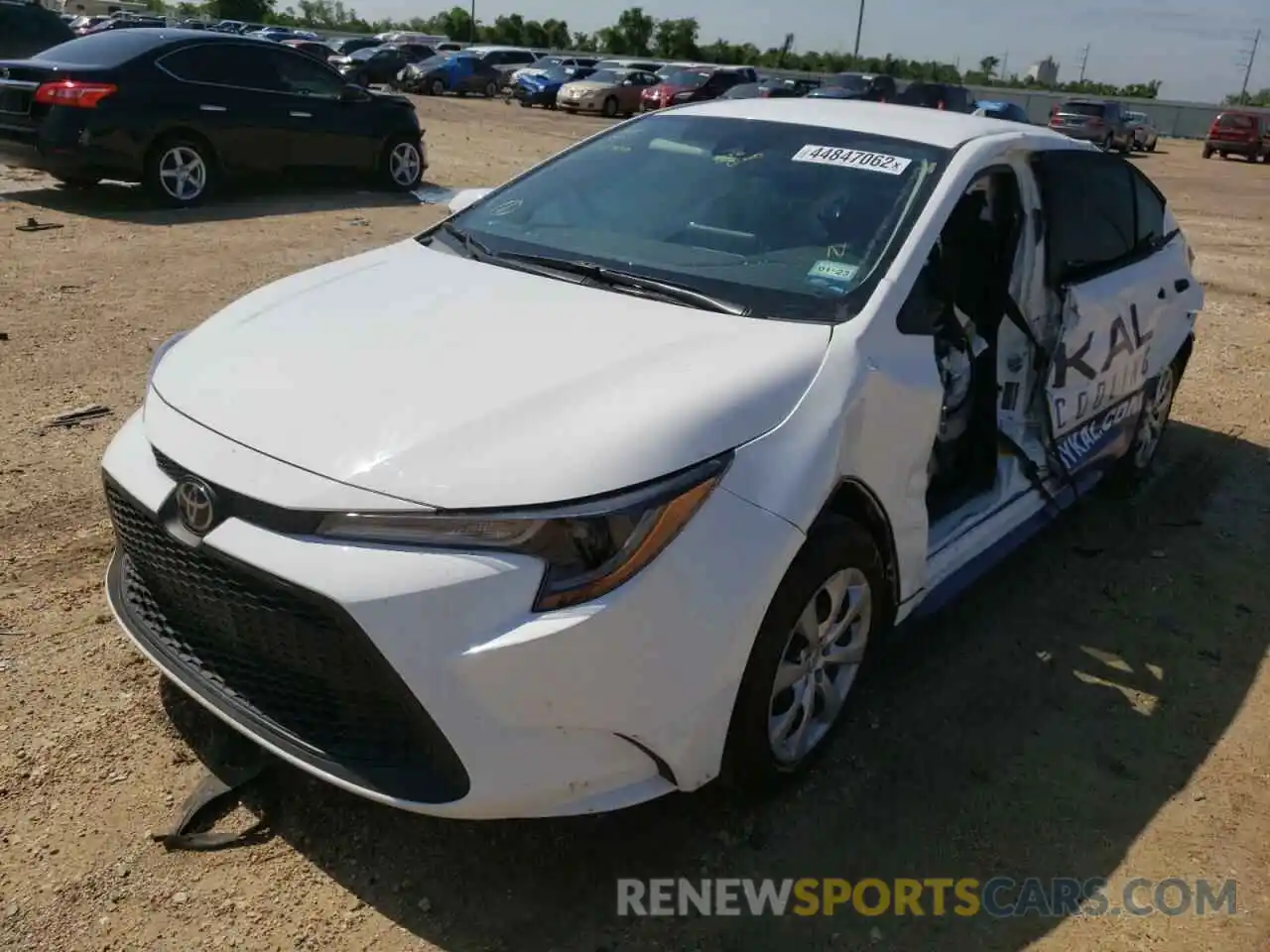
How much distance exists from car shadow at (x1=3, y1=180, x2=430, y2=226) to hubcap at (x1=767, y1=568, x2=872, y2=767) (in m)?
8.40

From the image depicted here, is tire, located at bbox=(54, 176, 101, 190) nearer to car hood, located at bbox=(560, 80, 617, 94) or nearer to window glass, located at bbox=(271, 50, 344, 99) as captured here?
window glass, located at bbox=(271, 50, 344, 99)

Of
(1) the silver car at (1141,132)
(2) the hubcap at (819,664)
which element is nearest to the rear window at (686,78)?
(1) the silver car at (1141,132)

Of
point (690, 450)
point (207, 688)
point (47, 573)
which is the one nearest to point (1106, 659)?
point (690, 450)

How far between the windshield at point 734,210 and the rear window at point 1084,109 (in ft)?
107

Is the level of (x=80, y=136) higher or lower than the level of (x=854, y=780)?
higher

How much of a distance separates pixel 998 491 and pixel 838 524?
143 cm

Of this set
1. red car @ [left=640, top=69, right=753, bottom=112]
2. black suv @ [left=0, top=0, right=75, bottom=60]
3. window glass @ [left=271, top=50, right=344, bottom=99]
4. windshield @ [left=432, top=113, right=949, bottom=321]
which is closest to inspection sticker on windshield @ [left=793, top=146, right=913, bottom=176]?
windshield @ [left=432, top=113, right=949, bottom=321]

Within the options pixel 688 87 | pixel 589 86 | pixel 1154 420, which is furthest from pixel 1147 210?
pixel 589 86

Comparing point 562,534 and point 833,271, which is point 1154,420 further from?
point 562,534

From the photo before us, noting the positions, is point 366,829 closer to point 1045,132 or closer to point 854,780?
point 854,780

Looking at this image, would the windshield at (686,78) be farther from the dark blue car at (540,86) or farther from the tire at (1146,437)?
the tire at (1146,437)

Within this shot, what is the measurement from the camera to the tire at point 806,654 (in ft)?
8.28

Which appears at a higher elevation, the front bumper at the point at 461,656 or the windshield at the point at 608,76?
the front bumper at the point at 461,656

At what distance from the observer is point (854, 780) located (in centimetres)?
304
